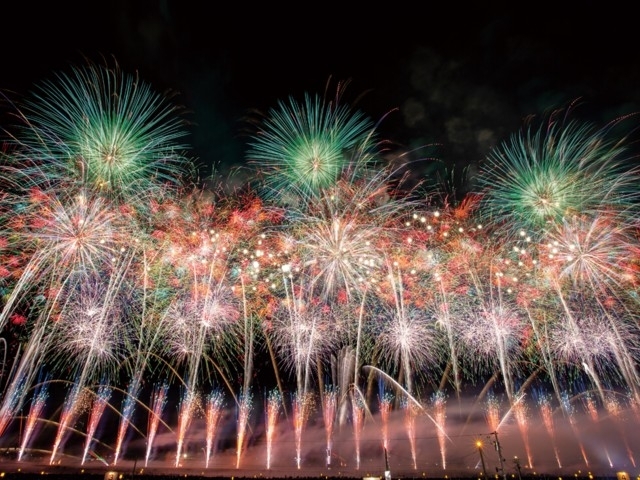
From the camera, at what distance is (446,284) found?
23625 mm

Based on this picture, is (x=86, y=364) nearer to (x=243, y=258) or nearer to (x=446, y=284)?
(x=243, y=258)

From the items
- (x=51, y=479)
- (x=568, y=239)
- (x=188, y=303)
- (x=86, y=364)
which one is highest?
(x=568, y=239)

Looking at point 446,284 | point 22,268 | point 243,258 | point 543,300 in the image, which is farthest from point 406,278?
point 22,268

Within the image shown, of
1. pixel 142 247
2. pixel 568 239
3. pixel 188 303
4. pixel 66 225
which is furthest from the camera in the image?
pixel 188 303

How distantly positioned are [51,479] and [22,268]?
3135 cm

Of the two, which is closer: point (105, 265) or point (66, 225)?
point (66, 225)

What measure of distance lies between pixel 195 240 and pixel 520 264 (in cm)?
1744

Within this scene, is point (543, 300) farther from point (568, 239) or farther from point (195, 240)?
point (195, 240)

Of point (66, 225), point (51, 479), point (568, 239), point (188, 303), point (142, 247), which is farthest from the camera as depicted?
point (51, 479)

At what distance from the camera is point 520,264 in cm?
2194

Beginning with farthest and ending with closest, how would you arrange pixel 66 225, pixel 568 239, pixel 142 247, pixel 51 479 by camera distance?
pixel 51 479
pixel 142 247
pixel 568 239
pixel 66 225

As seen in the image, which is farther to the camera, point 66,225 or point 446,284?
point 446,284

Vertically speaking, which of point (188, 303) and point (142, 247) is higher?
point (142, 247)

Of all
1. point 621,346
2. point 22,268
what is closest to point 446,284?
point 621,346
